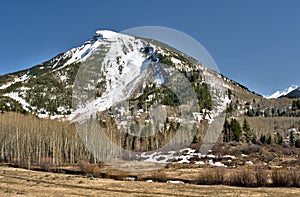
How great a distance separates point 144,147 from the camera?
101 meters

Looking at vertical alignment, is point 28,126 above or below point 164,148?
above

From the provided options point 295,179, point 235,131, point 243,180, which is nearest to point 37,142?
point 243,180

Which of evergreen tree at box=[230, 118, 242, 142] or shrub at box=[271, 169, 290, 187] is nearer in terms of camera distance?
shrub at box=[271, 169, 290, 187]

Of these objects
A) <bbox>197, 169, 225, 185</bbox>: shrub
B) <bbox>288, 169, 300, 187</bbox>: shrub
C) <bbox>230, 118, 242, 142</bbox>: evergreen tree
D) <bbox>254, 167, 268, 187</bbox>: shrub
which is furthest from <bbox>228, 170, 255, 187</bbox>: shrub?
<bbox>230, 118, 242, 142</bbox>: evergreen tree

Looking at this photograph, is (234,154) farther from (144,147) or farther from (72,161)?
(72,161)

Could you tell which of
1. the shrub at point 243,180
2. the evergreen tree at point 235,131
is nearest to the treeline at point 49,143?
the evergreen tree at point 235,131

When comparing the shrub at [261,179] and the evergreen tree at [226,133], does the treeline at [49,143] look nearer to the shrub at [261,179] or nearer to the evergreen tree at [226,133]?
the evergreen tree at [226,133]

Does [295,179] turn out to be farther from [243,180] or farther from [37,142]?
[37,142]

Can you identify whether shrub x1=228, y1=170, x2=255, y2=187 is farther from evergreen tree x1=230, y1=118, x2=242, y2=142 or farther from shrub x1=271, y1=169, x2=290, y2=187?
evergreen tree x1=230, y1=118, x2=242, y2=142

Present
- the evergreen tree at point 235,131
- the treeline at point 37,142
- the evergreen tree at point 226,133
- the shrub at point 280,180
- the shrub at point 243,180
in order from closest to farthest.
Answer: the shrub at point 280,180
the shrub at point 243,180
the treeline at point 37,142
the evergreen tree at point 235,131
the evergreen tree at point 226,133

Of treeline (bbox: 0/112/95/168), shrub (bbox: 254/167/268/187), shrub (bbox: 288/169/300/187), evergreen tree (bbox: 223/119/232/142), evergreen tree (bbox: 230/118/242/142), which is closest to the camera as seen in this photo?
shrub (bbox: 288/169/300/187)

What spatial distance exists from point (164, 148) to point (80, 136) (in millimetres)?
25797

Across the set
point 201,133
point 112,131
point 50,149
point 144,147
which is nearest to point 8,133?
point 50,149

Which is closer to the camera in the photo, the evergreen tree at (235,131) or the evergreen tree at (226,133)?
the evergreen tree at (235,131)
